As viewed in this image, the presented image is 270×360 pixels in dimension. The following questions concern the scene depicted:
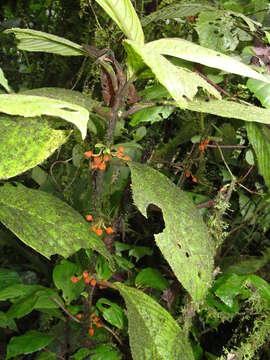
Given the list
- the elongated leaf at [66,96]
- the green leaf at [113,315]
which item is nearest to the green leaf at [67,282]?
the green leaf at [113,315]

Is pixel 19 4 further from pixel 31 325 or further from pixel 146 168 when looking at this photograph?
pixel 146 168

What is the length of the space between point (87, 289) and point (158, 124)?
63 centimetres

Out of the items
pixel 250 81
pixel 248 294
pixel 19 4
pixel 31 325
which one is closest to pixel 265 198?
pixel 248 294

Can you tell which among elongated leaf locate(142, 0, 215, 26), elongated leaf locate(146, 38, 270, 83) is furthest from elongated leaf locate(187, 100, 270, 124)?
elongated leaf locate(142, 0, 215, 26)

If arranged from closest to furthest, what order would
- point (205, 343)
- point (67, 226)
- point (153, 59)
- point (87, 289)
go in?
point (153, 59), point (67, 226), point (87, 289), point (205, 343)

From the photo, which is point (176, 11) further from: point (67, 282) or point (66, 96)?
point (67, 282)

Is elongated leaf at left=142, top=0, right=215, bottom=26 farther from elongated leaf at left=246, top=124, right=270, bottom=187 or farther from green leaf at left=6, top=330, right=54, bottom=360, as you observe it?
green leaf at left=6, top=330, right=54, bottom=360

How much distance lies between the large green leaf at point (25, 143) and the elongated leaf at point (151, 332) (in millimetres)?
338

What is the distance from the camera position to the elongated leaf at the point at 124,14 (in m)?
0.46

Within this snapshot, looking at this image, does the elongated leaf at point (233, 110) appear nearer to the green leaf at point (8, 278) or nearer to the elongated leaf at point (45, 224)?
the elongated leaf at point (45, 224)

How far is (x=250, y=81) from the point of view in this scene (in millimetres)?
683

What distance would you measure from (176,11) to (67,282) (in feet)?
1.88

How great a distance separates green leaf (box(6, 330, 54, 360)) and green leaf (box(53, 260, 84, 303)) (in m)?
0.08

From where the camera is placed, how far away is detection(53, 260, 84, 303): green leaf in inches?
32.4
